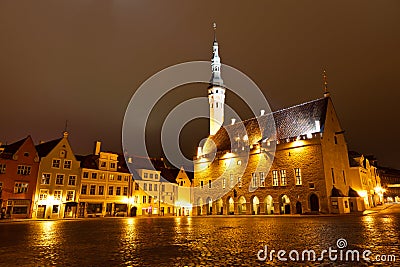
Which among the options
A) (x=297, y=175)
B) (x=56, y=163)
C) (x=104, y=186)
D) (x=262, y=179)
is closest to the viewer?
(x=297, y=175)

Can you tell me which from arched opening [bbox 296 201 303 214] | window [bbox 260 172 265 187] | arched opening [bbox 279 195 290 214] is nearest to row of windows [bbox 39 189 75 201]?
window [bbox 260 172 265 187]

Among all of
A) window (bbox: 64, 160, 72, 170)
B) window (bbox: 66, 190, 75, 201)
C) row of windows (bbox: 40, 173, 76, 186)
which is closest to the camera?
row of windows (bbox: 40, 173, 76, 186)

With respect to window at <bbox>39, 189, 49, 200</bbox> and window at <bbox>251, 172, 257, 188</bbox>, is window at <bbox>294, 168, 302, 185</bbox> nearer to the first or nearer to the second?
window at <bbox>251, 172, 257, 188</bbox>

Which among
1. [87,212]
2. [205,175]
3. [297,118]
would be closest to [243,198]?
[205,175]

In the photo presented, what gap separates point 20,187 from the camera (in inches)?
1411

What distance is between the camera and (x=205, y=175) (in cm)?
5250

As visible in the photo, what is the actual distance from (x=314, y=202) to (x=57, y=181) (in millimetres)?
33670

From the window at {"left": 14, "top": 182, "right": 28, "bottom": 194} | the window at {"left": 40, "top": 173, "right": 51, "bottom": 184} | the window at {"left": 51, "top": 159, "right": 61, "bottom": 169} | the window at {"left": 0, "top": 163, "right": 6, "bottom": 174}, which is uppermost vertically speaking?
the window at {"left": 51, "top": 159, "right": 61, "bottom": 169}

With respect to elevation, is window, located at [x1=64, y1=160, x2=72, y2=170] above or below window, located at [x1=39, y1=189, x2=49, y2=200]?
above

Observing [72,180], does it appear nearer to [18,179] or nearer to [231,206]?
[18,179]

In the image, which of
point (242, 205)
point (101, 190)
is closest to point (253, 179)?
point (242, 205)

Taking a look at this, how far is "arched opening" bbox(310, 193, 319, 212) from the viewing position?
36.5m

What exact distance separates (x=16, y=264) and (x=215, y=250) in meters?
4.59

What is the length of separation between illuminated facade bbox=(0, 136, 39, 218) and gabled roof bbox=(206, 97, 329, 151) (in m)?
29.2
